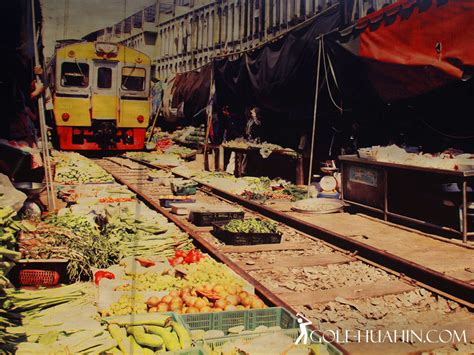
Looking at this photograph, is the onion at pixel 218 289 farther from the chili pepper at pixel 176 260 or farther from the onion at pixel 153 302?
the chili pepper at pixel 176 260

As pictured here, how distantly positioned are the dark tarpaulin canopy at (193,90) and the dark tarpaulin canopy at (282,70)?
2923mm

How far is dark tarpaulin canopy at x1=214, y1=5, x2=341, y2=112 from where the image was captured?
10.8m

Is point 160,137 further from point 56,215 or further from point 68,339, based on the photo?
point 68,339

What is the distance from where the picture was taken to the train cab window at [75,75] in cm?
1784

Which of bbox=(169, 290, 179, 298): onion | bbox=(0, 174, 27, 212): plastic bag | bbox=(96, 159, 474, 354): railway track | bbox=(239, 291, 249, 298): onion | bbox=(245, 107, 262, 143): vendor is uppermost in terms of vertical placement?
bbox=(245, 107, 262, 143): vendor

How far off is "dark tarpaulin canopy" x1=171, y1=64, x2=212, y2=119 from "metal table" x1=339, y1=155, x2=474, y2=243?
9968 mm

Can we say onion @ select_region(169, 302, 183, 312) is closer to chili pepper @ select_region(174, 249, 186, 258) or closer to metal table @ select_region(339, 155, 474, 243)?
chili pepper @ select_region(174, 249, 186, 258)

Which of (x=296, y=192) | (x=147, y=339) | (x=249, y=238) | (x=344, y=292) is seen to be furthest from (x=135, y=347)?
(x=296, y=192)

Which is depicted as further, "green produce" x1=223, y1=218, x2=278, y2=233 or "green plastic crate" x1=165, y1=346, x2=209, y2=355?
"green produce" x1=223, y1=218, x2=278, y2=233

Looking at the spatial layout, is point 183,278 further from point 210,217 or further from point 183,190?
point 183,190

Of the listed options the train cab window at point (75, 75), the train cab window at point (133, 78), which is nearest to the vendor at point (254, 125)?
the train cab window at point (133, 78)

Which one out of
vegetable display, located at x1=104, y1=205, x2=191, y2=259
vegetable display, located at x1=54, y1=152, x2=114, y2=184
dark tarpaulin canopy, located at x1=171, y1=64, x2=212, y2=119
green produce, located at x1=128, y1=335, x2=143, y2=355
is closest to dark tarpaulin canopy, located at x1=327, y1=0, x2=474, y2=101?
vegetable display, located at x1=104, y1=205, x2=191, y2=259

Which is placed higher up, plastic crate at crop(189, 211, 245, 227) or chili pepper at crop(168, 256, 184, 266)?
plastic crate at crop(189, 211, 245, 227)

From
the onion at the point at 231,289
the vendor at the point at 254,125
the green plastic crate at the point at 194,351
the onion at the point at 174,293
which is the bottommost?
the onion at the point at 174,293
